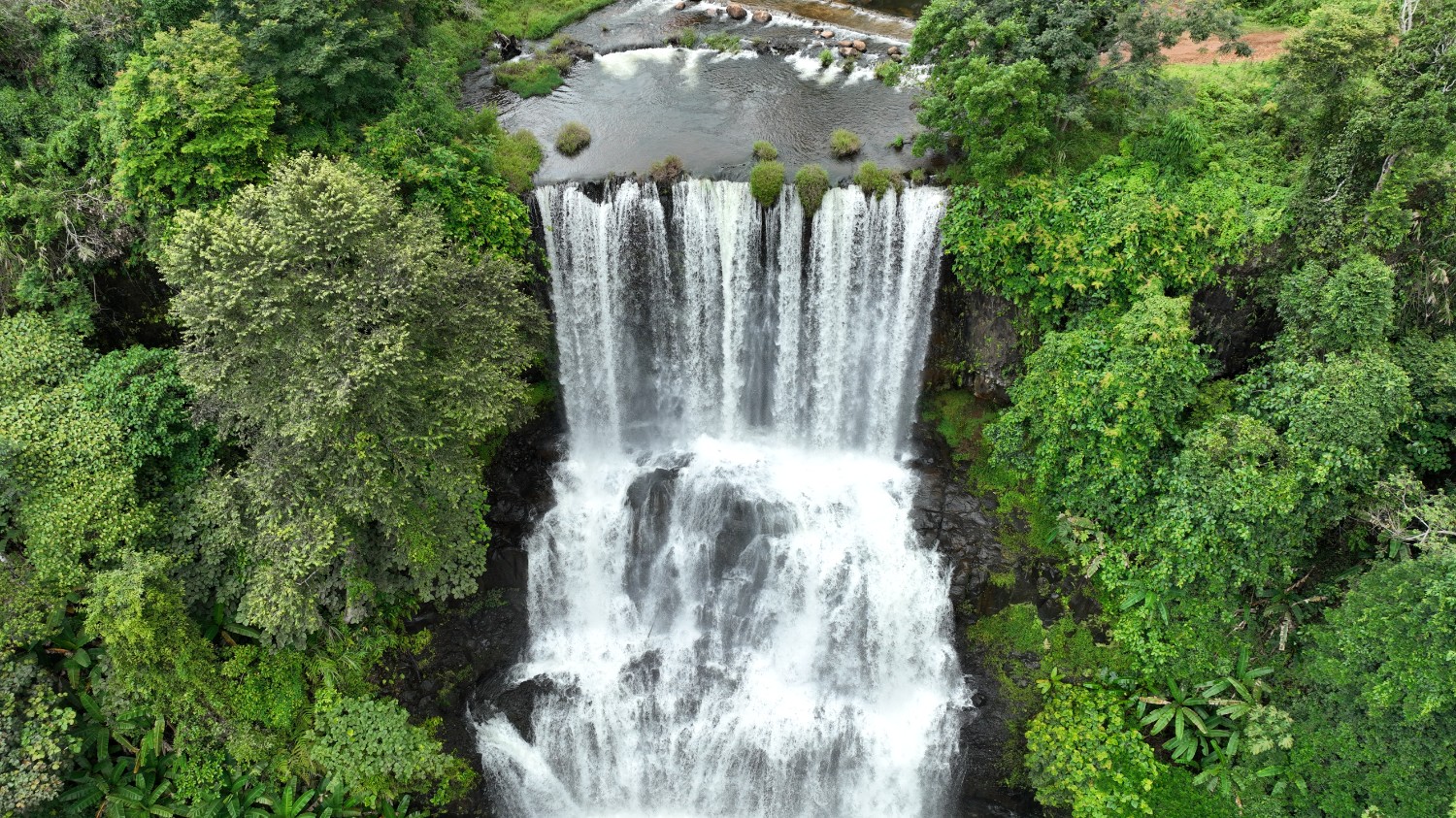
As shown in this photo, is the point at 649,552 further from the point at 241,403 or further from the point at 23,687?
the point at 23,687

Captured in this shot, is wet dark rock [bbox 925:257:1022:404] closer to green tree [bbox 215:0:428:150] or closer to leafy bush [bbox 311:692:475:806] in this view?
green tree [bbox 215:0:428:150]

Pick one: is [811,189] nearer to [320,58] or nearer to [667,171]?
[667,171]

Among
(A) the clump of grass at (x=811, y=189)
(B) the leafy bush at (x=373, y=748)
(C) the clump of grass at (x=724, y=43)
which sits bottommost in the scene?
(B) the leafy bush at (x=373, y=748)

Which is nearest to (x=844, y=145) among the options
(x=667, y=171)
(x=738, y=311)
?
(x=667, y=171)

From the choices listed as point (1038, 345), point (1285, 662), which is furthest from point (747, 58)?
point (1285, 662)

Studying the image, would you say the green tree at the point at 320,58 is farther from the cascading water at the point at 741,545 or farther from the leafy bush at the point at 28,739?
the leafy bush at the point at 28,739

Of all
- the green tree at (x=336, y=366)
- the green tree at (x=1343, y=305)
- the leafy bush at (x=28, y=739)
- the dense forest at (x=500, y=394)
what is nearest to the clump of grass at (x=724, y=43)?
the dense forest at (x=500, y=394)

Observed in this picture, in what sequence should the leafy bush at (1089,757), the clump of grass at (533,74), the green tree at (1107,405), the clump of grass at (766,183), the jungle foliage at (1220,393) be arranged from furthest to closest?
the clump of grass at (533,74) < the clump of grass at (766,183) < the leafy bush at (1089,757) < the green tree at (1107,405) < the jungle foliage at (1220,393)
